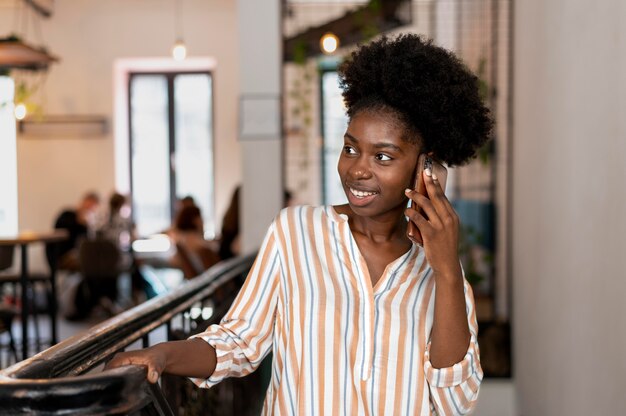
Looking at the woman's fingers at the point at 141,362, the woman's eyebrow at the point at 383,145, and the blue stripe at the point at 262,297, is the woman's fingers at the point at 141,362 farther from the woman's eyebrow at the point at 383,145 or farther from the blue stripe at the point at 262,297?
the woman's eyebrow at the point at 383,145

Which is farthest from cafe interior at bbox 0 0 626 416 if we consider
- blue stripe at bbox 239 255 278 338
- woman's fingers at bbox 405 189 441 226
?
woman's fingers at bbox 405 189 441 226

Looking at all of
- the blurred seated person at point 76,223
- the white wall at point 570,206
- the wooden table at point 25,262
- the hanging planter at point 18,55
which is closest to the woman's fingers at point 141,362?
the white wall at point 570,206

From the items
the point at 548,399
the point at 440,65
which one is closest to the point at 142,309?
the point at 440,65

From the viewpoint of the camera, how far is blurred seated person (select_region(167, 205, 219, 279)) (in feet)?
19.0

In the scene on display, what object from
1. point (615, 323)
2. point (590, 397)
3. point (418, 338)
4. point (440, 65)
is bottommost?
point (590, 397)

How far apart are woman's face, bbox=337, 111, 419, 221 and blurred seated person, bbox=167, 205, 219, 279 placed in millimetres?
4371

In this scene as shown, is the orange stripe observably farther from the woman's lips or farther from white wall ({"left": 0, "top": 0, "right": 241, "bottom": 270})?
white wall ({"left": 0, "top": 0, "right": 241, "bottom": 270})

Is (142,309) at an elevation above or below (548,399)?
above

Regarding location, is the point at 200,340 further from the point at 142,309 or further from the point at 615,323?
the point at 615,323

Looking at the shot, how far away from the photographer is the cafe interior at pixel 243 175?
2.50m

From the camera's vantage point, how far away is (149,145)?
12406mm

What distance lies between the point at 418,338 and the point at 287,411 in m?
0.25

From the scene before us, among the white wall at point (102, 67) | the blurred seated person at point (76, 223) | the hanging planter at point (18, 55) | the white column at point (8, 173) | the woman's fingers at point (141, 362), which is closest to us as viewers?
the woman's fingers at point (141, 362)

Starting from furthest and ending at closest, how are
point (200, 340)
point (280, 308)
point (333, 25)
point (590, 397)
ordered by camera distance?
point (333, 25) < point (590, 397) < point (280, 308) < point (200, 340)
